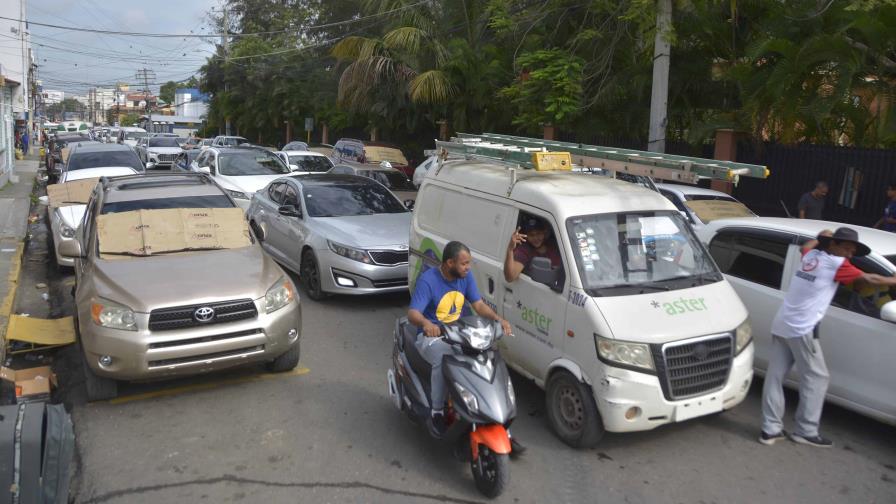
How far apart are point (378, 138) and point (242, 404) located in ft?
83.2

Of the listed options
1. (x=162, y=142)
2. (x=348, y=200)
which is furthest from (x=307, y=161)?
(x=162, y=142)

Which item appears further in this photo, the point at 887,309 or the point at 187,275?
the point at 187,275

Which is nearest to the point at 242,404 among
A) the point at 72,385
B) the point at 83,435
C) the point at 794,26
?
the point at 83,435

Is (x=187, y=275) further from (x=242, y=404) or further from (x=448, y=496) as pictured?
(x=448, y=496)

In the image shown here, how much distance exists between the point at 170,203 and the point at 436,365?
183 inches

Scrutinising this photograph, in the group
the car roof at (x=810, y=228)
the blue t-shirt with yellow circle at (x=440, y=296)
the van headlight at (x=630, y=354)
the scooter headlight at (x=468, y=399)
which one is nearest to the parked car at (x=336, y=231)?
the blue t-shirt with yellow circle at (x=440, y=296)

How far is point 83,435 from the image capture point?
563 centimetres

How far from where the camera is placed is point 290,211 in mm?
10188

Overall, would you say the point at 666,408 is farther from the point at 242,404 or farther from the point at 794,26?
the point at 794,26

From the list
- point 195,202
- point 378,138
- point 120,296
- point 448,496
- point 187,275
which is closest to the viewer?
point 448,496

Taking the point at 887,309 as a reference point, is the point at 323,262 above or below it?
below

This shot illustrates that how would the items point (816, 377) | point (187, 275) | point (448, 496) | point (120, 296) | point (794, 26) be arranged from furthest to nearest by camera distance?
point (794, 26)
point (187, 275)
point (120, 296)
point (816, 377)
point (448, 496)

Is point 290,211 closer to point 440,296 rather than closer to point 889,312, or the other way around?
point 440,296

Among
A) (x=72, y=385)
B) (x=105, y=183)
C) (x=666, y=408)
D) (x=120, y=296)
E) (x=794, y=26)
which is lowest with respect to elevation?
(x=72, y=385)
